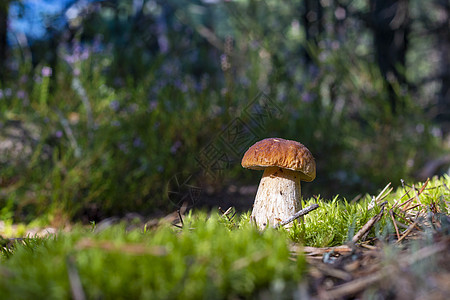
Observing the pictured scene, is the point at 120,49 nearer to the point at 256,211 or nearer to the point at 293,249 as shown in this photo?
the point at 256,211

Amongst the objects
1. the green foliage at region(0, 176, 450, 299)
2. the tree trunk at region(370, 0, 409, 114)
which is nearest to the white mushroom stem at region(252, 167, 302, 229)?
the green foliage at region(0, 176, 450, 299)

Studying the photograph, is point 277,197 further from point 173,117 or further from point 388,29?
point 388,29

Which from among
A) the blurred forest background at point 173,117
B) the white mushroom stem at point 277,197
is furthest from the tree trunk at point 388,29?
the white mushroom stem at point 277,197

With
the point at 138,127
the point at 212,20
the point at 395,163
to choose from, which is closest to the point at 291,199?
the point at 138,127

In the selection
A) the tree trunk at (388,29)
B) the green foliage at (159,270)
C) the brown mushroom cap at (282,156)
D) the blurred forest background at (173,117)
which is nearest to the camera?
the green foliage at (159,270)

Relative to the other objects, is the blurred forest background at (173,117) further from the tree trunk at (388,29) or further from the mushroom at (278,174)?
the mushroom at (278,174)

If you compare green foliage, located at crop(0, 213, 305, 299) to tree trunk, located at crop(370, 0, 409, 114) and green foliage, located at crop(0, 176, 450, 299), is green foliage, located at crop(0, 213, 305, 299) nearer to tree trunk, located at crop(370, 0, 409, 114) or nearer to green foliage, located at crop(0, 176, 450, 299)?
green foliage, located at crop(0, 176, 450, 299)
